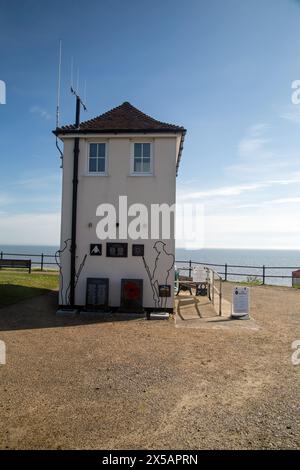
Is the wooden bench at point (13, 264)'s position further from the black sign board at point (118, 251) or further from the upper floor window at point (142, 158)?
the upper floor window at point (142, 158)

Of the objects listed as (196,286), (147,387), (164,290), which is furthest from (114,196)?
(147,387)

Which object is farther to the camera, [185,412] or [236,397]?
[236,397]

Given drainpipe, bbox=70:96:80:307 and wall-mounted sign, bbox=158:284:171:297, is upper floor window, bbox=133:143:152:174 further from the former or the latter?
wall-mounted sign, bbox=158:284:171:297

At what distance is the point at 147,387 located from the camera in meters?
5.29

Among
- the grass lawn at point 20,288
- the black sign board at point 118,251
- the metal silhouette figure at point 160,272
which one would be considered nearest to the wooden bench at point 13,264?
the grass lawn at point 20,288

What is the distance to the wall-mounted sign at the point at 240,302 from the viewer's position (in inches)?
412

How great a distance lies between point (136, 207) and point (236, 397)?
7239 mm

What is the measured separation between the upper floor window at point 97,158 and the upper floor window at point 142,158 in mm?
1042

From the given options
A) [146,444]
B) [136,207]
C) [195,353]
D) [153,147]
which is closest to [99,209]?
[136,207]

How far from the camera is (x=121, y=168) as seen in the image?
1144cm

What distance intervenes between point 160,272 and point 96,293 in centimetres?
211

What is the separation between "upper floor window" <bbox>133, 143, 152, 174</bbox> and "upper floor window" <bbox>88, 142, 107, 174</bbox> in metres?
1.04
